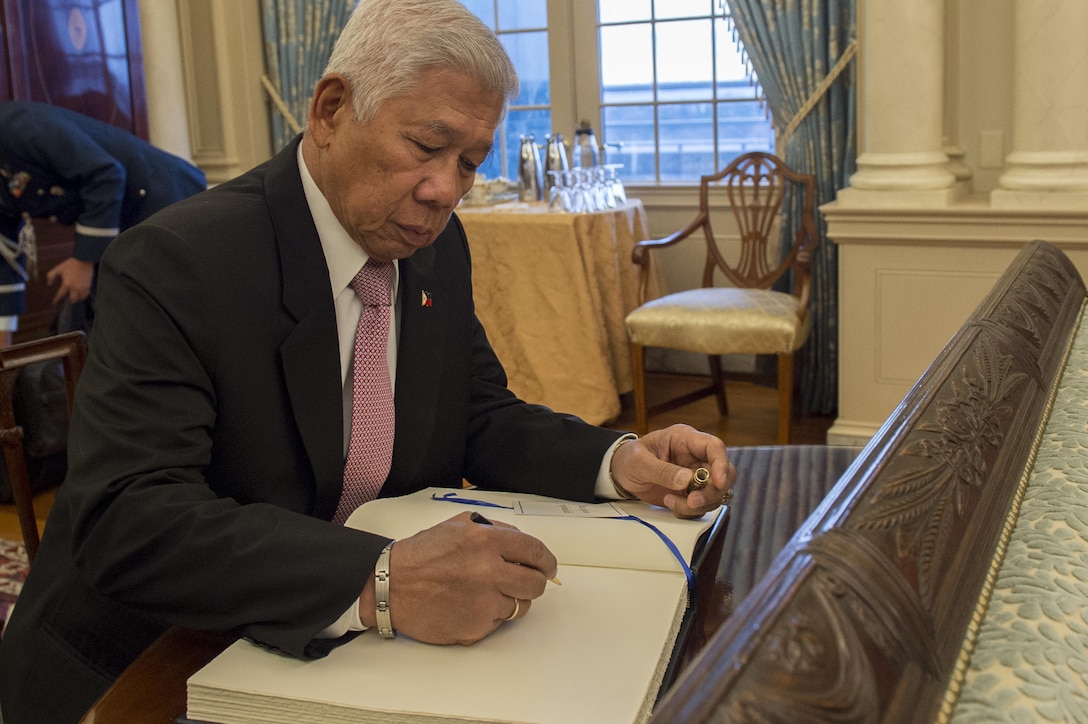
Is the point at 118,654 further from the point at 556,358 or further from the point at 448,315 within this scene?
the point at 556,358

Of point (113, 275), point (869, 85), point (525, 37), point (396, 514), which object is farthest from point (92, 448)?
point (525, 37)

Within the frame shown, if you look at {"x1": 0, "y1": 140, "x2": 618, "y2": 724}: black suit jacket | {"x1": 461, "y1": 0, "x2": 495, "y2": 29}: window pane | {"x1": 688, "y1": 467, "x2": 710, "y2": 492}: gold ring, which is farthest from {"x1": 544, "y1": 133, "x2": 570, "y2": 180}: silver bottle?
{"x1": 688, "y1": 467, "x2": 710, "y2": 492}: gold ring

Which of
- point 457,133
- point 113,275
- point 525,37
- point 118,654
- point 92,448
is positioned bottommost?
point 118,654

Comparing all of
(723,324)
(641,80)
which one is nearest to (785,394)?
(723,324)

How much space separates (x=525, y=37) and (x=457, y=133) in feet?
15.3

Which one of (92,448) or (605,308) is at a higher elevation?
(92,448)

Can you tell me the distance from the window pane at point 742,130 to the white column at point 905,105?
45.2 inches

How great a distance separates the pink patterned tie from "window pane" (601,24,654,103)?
426 cm

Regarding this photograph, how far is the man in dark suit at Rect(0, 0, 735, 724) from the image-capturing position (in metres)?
1.00

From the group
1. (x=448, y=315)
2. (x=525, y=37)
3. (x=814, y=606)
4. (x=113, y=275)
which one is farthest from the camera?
(x=525, y=37)

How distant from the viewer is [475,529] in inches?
39.6

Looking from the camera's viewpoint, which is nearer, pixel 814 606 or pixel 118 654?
pixel 814 606

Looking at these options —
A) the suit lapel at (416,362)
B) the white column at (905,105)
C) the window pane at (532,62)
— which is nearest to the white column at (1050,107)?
the white column at (905,105)

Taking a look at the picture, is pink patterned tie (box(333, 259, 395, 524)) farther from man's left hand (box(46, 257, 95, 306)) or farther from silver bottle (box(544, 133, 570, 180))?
silver bottle (box(544, 133, 570, 180))
